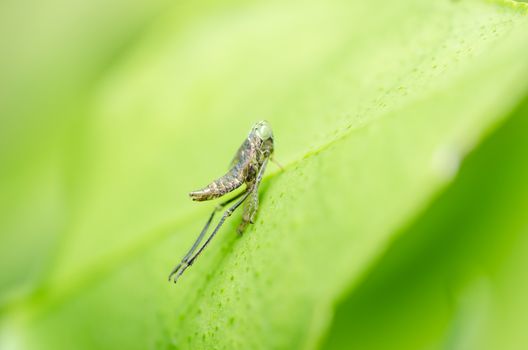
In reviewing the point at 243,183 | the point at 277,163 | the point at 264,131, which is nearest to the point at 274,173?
the point at 277,163

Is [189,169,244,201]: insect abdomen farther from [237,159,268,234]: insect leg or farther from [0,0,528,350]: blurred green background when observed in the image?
[237,159,268,234]: insect leg

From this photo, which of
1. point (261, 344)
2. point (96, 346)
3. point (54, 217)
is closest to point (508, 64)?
point (261, 344)

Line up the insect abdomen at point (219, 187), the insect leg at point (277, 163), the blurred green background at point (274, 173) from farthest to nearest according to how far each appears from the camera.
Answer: the insect abdomen at point (219, 187)
the insect leg at point (277, 163)
the blurred green background at point (274, 173)

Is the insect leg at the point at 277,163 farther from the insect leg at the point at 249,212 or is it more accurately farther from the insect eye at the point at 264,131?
the insect eye at the point at 264,131

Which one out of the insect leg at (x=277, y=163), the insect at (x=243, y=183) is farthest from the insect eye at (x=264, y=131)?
the insect leg at (x=277, y=163)

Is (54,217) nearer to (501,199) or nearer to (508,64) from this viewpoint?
(501,199)

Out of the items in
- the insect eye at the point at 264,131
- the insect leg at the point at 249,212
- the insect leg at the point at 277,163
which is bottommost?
the insect leg at the point at 249,212

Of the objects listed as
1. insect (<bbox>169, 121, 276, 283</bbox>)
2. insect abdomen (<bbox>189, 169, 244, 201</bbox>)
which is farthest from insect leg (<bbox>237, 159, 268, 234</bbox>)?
insect abdomen (<bbox>189, 169, 244, 201</bbox>)
